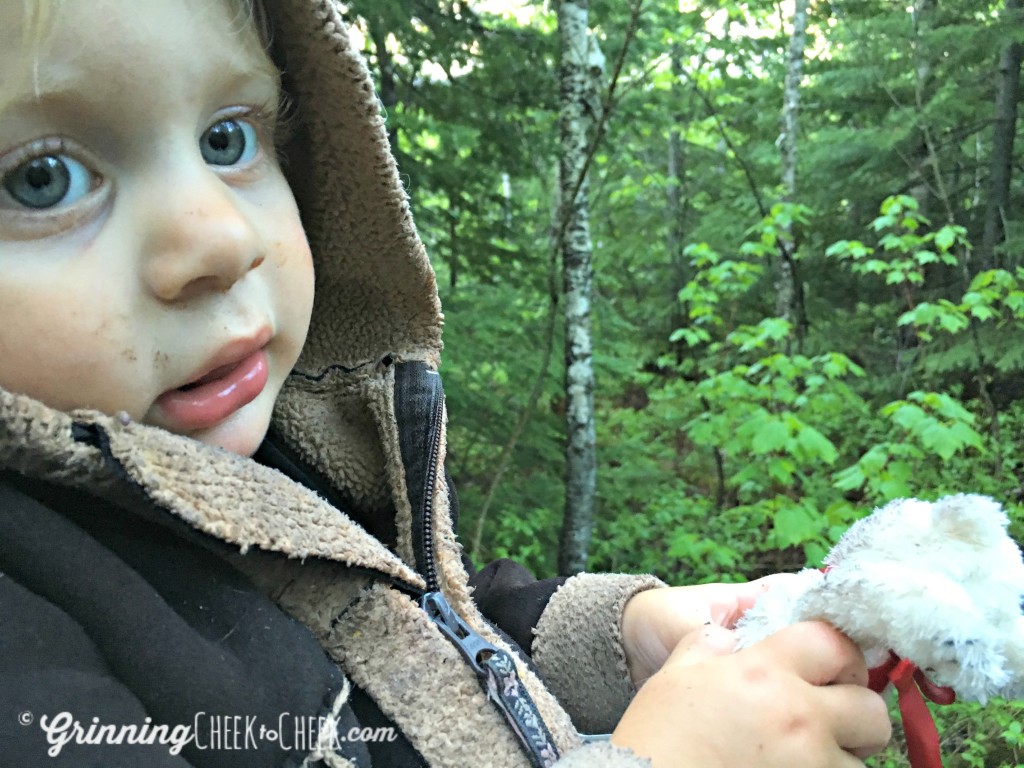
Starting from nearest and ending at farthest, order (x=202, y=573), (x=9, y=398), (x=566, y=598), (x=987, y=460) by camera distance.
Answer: (x=9, y=398)
(x=202, y=573)
(x=566, y=598)
(x=987, y=460)

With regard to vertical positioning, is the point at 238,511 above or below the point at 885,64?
below

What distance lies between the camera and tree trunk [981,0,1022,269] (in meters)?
5.68

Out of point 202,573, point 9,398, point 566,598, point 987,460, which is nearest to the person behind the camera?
point 9,398

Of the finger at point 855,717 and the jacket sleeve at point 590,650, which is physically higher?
the finger at point 855,717

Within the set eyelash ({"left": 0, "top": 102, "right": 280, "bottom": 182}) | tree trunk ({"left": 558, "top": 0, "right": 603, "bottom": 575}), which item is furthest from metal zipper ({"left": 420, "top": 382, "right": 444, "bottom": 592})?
tree trunk ({"left": 558, "top": 0, "right": 603, "bottom": 575})

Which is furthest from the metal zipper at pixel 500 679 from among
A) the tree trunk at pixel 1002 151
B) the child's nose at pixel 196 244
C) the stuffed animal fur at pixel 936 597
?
Answer: the tree trunk at pixel 1002 151

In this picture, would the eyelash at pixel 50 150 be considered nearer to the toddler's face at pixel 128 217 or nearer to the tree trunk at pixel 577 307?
the toddler's face at pixel 128 217

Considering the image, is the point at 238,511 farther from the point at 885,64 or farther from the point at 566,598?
the point at 885,64

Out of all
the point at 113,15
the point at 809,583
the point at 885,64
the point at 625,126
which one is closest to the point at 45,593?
the point at 113,15

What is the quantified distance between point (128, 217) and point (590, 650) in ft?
2.95

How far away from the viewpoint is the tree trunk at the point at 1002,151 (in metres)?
5.68

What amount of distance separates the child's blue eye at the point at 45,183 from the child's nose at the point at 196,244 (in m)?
0.07

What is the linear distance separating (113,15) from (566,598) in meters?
1.00

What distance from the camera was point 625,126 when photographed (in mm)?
4535
